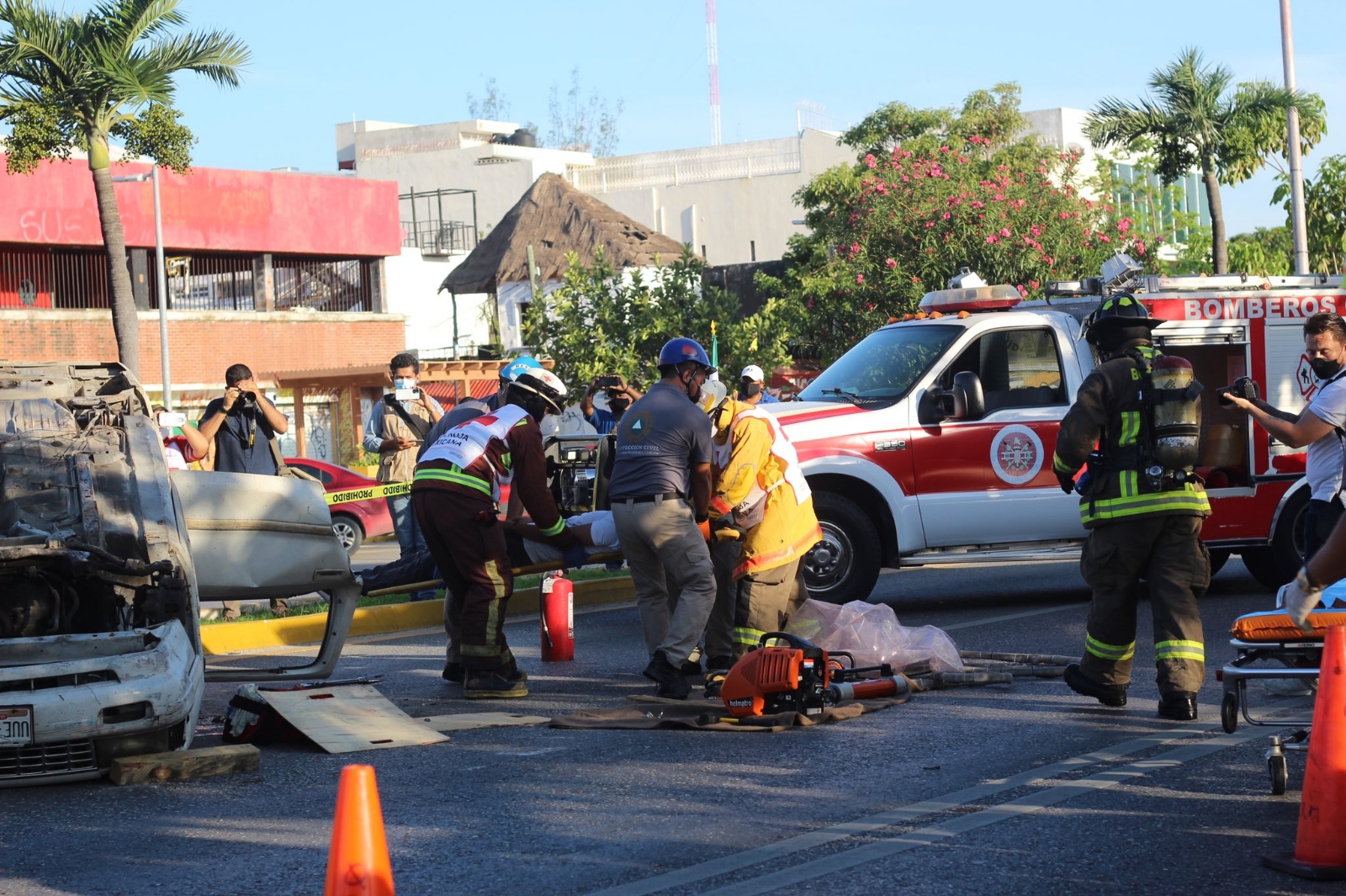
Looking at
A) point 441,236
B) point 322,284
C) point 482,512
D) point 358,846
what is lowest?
point 358,846

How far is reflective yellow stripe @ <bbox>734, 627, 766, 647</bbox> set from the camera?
8.54 m

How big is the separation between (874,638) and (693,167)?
52582 millimetres

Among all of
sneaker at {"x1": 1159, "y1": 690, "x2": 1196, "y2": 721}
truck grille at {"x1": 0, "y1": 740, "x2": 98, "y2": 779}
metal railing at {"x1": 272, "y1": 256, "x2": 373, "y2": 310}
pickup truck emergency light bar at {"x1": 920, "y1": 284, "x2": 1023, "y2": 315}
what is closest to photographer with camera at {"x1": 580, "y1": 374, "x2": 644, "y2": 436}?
pickup truck emergency light bar at {"x1": 920, "y1": 284, "x2": 1023, "y2": 315}

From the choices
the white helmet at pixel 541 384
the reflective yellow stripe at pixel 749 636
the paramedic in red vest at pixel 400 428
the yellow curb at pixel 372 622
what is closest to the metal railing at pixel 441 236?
the paramedic in red vest at pixel 400 428

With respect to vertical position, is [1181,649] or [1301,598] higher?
[1301,598]

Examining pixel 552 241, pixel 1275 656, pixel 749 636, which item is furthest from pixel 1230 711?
pixel 552 241

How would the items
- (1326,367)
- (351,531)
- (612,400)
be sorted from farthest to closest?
(351,531), (612,400), (1326,367)

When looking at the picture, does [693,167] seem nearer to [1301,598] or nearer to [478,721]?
[478,721]

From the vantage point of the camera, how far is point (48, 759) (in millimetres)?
6238

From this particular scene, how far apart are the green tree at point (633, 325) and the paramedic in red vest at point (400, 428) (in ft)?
27.6

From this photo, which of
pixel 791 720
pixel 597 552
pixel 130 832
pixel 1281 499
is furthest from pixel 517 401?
pixel 1281 499

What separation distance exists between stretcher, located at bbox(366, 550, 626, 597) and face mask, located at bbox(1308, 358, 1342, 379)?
4098 mm

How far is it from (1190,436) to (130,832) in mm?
4899

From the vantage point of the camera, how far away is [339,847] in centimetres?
398
